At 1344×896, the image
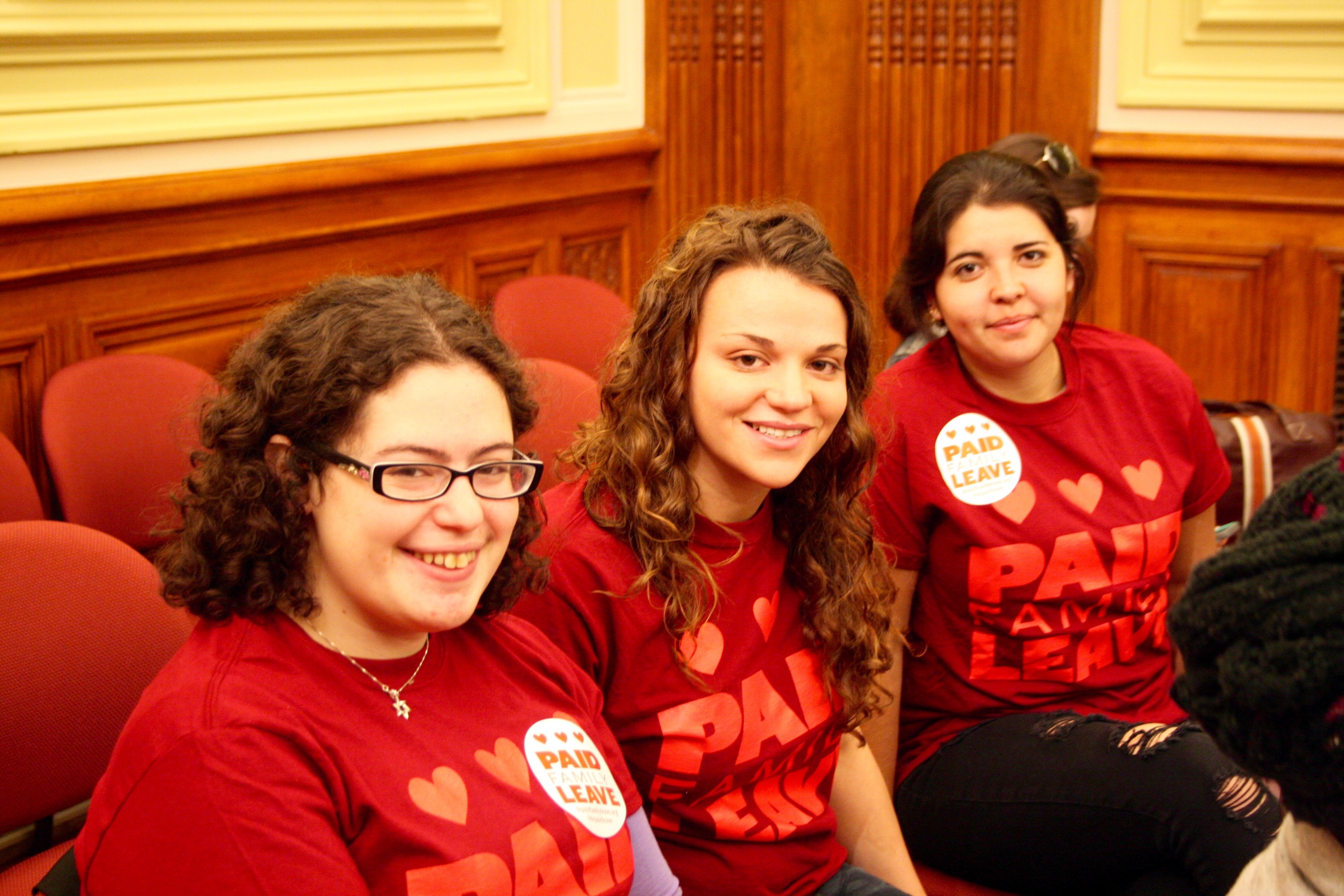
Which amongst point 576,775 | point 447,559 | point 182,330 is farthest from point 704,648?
point 182,330

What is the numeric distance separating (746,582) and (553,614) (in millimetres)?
266

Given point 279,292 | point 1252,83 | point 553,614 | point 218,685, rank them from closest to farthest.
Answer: point 218,685 < point 553,614 < point 279,292 < point 1252,83

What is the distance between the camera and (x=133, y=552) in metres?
1.68

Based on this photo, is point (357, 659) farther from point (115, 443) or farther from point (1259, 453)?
point (1259, 453)

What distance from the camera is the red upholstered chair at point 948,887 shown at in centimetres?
180

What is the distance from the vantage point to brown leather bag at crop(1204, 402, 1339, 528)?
2594mm

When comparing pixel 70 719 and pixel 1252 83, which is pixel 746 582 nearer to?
pixel 70 719

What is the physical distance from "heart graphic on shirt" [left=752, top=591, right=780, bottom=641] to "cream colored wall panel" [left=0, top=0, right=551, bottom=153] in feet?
5.24

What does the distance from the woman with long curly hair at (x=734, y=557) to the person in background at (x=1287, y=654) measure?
846 mm

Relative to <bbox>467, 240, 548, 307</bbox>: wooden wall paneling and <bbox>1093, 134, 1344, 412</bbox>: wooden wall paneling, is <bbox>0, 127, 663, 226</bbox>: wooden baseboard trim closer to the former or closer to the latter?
<bbox>467, 240, 548, 307</bbox>: wooden wall paneling

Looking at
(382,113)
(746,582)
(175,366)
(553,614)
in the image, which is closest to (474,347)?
(553,614)

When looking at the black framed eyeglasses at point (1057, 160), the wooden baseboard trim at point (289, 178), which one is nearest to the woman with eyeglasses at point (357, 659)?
the wooden baseboard trim at point (289, 178)

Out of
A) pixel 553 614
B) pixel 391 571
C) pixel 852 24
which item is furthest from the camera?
pixel 852 24

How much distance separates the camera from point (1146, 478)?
2.02m
